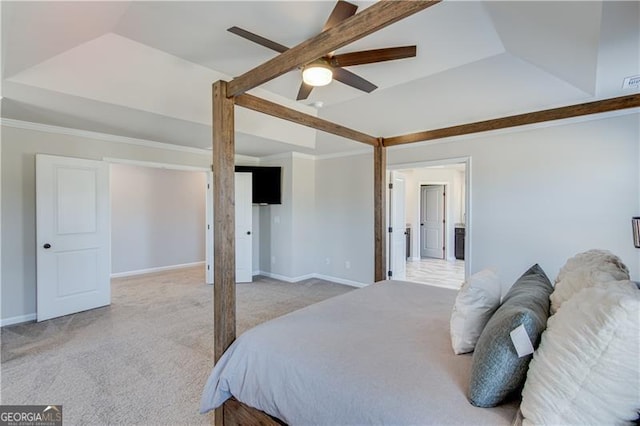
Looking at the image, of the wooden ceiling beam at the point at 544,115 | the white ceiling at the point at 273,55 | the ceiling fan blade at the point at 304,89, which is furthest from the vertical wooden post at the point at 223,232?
the wooden ceiling beam at the point at 544,115

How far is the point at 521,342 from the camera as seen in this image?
44.6 inches

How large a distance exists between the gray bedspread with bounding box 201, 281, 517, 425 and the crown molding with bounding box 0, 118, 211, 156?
3.91 m

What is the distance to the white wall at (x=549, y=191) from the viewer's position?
3.16 metres

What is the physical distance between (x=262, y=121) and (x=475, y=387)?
4.01m

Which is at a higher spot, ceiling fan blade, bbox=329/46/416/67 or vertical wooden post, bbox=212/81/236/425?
ceiling fan blade, bbox=329/46/416/67

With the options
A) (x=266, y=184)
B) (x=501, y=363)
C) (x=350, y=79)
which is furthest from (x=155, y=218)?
(x=501, y=363)

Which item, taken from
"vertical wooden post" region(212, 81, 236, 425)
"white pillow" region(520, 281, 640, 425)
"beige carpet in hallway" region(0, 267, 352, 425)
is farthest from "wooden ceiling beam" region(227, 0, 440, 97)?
"beige carpet in hallway" region(0, 267, 352, 425)

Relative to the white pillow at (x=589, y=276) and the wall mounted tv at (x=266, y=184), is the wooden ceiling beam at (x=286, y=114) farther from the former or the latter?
the wall mounted tv at (x=266, y=184)

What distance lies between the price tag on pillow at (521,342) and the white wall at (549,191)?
3035mm

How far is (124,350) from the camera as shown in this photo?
9.80ft

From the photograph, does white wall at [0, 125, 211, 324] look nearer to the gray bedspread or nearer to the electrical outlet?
the gray bedspread

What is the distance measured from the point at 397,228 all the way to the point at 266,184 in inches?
100

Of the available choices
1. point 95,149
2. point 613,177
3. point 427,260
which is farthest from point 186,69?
point 427,260

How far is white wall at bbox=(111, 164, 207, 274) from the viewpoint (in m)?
6.28
